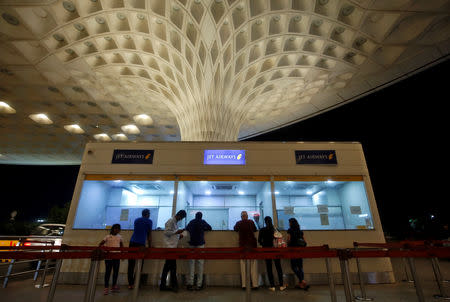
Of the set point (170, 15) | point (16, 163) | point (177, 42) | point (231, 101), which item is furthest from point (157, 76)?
point (16, 163)

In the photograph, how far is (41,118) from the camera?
23.8m

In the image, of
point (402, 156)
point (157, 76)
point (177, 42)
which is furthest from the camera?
point (402, 156)

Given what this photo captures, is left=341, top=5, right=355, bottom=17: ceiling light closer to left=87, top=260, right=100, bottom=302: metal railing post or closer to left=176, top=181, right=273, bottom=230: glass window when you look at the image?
left=176, top=181, right=273, bottom=230: glass window

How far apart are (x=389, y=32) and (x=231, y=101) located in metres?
10.5

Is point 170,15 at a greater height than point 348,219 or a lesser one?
A: greater

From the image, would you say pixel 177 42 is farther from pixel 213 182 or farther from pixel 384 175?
pixel 384 175

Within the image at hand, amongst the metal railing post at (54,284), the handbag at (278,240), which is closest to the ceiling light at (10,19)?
the metal railing post at (54,284)

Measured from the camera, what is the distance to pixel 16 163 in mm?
37125

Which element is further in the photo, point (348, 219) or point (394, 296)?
point (348, 219)

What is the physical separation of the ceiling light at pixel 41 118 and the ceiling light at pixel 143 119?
31.2 feet

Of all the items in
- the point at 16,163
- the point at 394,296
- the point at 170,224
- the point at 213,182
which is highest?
the point at 16,163

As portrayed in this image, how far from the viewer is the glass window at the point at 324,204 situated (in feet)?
22.4

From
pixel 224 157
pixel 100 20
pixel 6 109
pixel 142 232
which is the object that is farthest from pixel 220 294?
pixel 6 109

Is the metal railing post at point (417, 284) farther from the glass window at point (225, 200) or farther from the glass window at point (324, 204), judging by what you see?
the glass window at point (225, 200)
